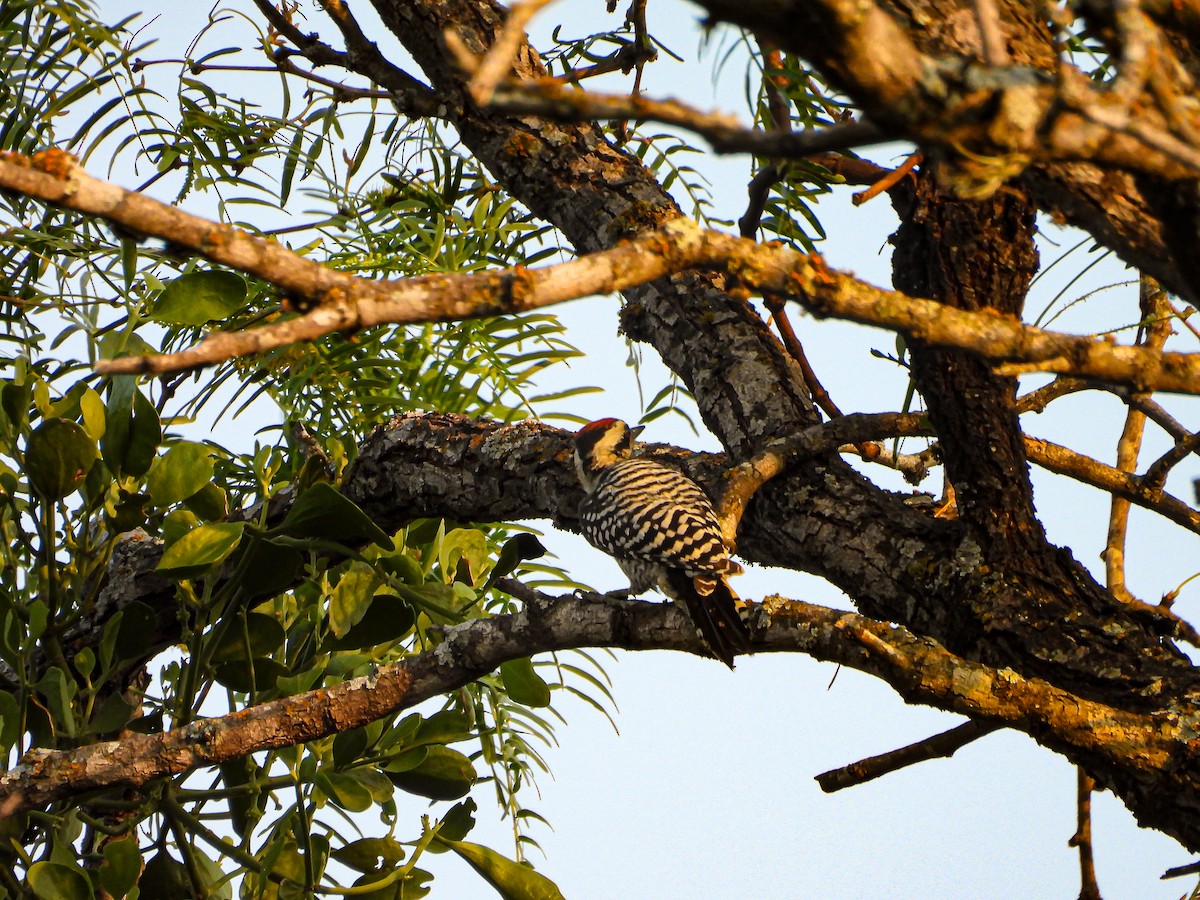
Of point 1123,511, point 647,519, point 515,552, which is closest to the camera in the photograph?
point 515,552

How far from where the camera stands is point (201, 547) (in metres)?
1.32

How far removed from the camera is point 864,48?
0.62 metres

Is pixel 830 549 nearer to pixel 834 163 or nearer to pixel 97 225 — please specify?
pixel 834 163

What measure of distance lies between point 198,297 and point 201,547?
0.29m

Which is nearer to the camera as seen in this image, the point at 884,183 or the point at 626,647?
the point at 884,183

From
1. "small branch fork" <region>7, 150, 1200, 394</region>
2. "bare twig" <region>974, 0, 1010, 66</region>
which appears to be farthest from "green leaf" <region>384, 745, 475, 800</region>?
"bare twig" <region>974, 0, 1010, 66</region>

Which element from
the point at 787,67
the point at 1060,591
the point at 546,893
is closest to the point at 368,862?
the point at 546,893

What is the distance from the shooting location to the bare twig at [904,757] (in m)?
1.29

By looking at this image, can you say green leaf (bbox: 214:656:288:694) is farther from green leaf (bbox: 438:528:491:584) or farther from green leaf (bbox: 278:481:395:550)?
green leaf (bbox: 438:528:491:584)

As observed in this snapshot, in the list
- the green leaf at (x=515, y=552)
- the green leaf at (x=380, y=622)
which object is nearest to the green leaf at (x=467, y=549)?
the green leaf at (x=515, y=552)

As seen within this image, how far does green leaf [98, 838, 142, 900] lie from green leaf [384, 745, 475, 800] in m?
0.33

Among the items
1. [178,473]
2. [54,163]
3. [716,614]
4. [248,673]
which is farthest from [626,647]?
[54,163]

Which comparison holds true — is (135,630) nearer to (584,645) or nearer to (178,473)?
(178,473)

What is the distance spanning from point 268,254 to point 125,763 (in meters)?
0.80
